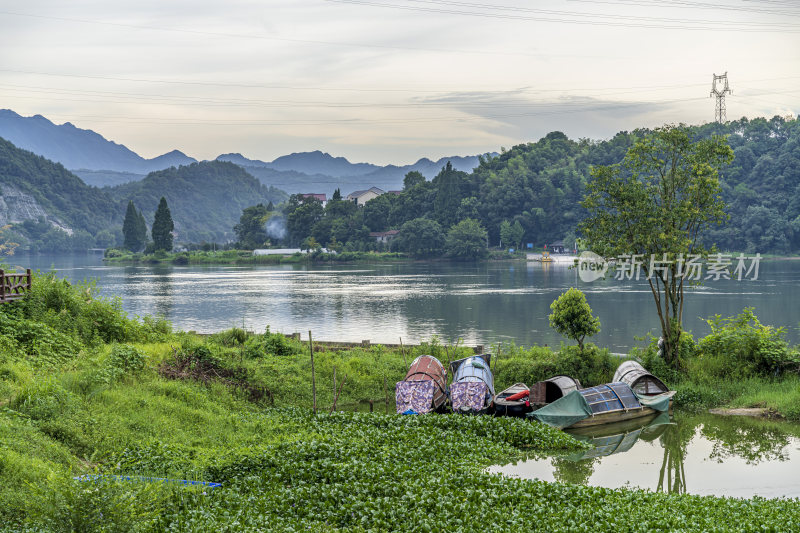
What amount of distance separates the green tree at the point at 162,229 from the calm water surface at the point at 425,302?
19743mm

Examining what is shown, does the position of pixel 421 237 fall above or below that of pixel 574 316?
above

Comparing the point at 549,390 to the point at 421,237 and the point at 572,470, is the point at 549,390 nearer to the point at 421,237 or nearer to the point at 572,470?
the point at 572,470

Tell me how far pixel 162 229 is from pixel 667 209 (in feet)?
314

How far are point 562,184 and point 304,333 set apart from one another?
8247cm

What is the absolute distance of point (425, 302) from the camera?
163ft

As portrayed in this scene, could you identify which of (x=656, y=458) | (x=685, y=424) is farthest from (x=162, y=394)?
(x=685, y=424)

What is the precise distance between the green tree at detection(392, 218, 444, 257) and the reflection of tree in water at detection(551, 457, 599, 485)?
87.0 m

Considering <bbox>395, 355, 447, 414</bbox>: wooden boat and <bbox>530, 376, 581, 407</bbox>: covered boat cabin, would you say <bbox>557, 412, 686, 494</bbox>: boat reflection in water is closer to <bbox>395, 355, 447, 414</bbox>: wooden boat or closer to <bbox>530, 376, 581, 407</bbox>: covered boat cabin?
<bbox>530, 376, 581, 407</bbox>: covered boat cabin

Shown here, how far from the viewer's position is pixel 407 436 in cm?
1388

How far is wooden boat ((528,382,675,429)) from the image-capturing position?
52.7 feet

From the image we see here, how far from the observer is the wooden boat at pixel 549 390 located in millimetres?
17312

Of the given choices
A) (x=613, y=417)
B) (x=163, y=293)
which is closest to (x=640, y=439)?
(x=613, y=417)

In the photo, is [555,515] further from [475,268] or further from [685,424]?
[475,268]

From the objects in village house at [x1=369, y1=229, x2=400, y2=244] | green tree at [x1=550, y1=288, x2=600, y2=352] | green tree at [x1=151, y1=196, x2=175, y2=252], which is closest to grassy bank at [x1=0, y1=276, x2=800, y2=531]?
green tree at [x1=550, y1=288, x2=600, y2=352]
